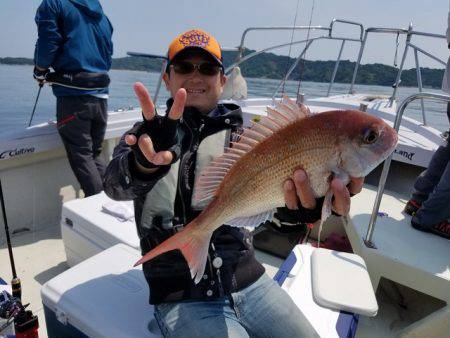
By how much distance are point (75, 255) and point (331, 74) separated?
578cm

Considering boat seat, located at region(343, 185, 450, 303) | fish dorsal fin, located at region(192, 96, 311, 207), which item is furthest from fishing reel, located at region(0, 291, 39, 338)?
boat seat, located at region(343, 185, 450, 303)

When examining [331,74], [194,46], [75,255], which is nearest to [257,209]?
[194,46]

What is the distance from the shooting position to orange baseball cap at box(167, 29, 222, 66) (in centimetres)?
185

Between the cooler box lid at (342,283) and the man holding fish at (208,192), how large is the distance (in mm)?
300

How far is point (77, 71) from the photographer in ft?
12.4

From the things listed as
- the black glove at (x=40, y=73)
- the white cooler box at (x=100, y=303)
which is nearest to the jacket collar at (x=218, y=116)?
the white cooler box at (x=100, y=303)

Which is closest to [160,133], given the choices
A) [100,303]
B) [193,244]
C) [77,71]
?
[193,244]

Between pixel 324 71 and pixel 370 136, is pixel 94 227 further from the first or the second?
pixel 324 71

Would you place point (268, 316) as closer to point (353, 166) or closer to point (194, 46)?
point (353, 166)

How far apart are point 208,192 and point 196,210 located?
1.22 feet

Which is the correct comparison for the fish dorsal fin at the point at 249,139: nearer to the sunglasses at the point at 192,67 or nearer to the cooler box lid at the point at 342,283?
the sunglasses at the point at 192,67

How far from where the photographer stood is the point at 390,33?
5469 millimetres

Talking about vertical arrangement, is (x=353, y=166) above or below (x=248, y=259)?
above

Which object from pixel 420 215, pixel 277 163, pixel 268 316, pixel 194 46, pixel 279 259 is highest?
pixel 194 46
